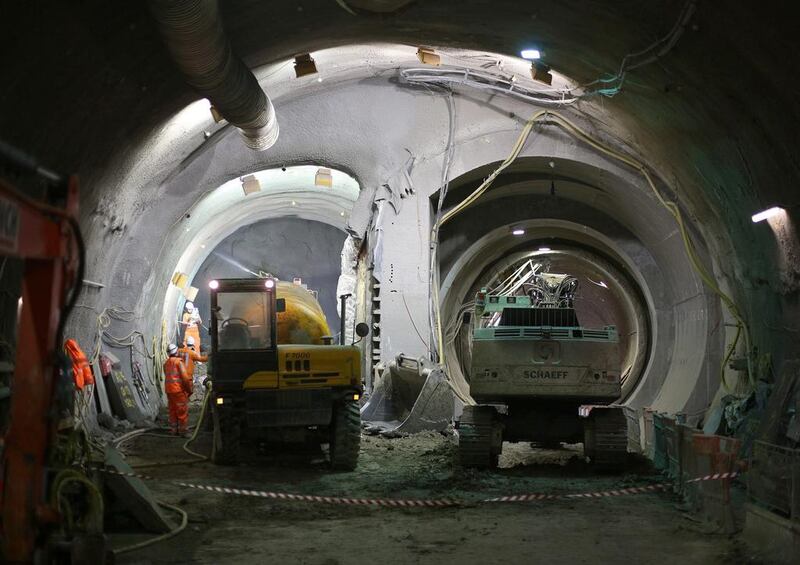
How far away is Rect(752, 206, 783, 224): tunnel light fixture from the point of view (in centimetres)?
1030

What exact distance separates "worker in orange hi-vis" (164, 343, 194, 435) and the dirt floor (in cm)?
235

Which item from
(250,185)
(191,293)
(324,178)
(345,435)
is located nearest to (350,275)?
(324,178)

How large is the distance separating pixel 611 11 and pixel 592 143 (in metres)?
6.46

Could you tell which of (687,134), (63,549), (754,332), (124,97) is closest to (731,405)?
(754,332)

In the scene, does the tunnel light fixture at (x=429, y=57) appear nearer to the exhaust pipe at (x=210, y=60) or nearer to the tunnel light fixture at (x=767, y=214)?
the exhaust pipe at (x=210, y=60)

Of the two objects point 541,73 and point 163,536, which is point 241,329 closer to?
point 163,536

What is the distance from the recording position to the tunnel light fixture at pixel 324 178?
19641mm

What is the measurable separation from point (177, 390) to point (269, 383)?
4.24 meters

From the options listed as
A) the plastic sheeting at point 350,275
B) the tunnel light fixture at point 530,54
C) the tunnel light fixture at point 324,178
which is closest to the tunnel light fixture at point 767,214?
the tunnel light fixture at point 530,54

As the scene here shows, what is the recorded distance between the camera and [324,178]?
2041 cm

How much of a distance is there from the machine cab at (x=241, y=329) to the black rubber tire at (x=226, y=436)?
397mm

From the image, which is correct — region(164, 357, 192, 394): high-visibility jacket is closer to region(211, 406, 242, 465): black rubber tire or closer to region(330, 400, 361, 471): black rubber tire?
region(211, 406, 242, 465): black rubber tire

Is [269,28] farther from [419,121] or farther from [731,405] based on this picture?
[731,405]

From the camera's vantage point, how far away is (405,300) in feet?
53.0
